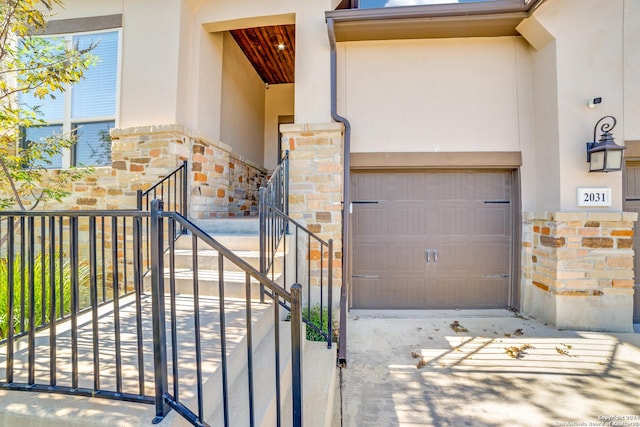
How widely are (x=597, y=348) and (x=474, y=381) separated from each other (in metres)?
1.67

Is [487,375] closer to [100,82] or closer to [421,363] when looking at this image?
[421,363]

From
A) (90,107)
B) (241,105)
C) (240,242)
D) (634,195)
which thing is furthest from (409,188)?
(90,107)

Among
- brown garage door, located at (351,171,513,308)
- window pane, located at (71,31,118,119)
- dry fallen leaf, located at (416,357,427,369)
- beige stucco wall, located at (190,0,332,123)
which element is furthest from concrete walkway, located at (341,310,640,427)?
window pane, located at (71,31,118,119)

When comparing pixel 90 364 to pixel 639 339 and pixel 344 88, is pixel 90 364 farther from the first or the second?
pixel 639 339

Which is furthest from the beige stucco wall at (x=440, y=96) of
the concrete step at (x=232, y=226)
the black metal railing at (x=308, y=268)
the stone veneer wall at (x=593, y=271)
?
the concrete step at (x=232, y=226)

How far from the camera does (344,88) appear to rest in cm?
412

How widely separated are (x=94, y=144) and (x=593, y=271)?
684cm

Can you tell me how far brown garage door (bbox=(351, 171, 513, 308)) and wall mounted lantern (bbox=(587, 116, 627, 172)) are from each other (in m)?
0.90

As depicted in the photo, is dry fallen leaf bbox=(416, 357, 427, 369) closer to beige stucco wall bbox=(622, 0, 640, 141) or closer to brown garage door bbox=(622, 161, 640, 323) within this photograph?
brown garage door bbox=(622, 161, 640, 323)

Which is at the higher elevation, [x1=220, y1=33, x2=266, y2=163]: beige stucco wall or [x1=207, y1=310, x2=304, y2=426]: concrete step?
[x1=220, y1=33, x2=266, y2=163]: beige stucco wall

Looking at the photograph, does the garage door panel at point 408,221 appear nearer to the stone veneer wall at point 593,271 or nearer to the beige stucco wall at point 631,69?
the stone veneer wall at point 593,271

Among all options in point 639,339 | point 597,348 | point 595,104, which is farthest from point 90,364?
point 595,104

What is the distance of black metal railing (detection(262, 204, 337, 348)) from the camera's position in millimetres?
2707

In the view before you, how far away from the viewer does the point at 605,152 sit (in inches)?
129
